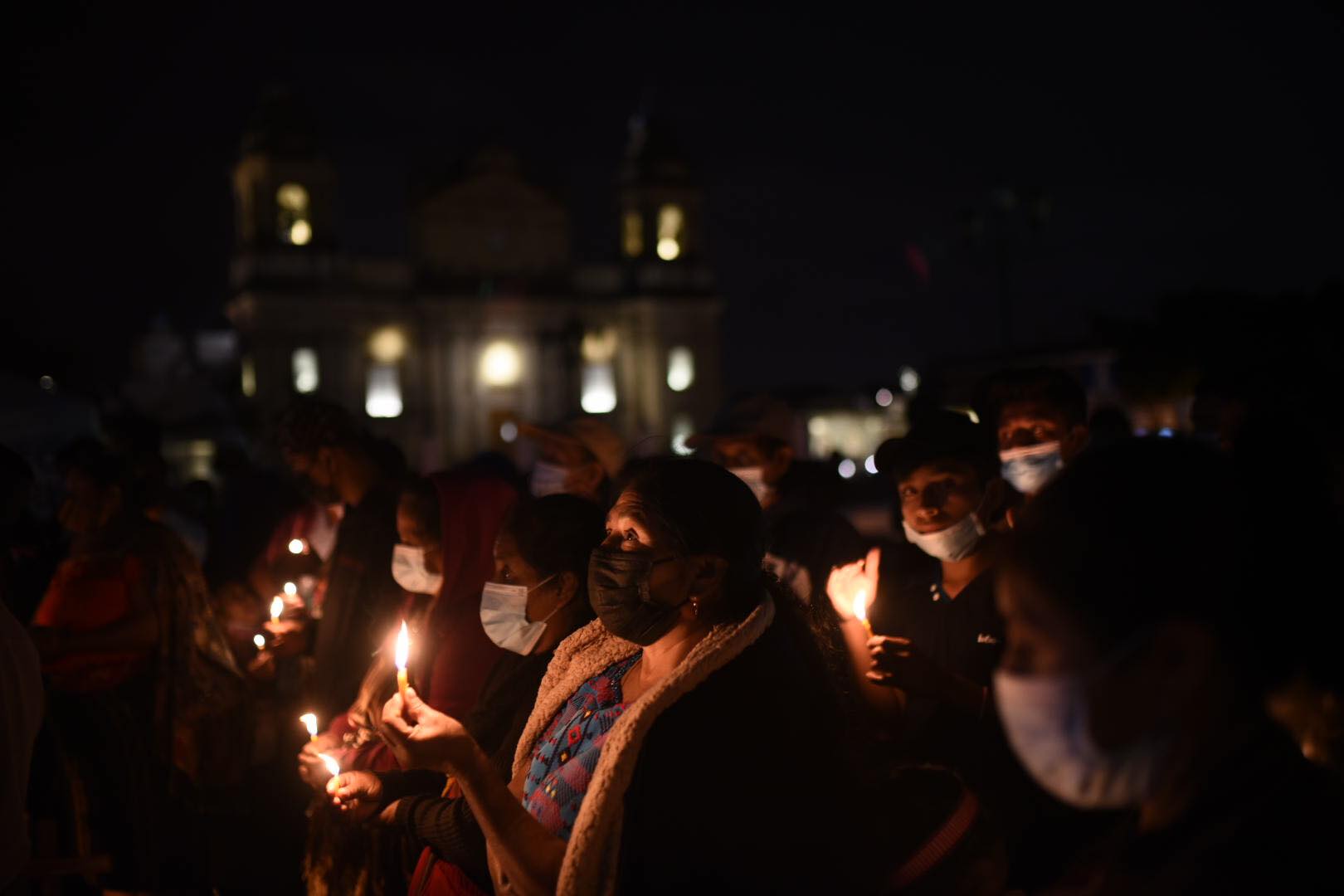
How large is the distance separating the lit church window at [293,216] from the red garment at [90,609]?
166 feet

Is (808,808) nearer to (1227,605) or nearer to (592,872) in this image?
(592,872)

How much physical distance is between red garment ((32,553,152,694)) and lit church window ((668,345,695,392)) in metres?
53.0

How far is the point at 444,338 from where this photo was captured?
184 ft

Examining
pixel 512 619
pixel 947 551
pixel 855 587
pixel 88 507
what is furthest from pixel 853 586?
pixel 88 507

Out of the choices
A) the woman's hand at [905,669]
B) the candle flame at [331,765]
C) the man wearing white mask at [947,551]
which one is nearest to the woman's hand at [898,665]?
the woman's hand at [905,669]

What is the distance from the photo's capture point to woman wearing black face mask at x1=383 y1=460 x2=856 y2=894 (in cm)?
199

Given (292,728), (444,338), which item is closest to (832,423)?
(444,338)

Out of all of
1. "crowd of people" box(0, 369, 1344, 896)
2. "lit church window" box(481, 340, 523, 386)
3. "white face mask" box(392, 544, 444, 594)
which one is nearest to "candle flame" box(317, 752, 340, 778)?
"crowd of people" box(0, 369, 1344, 896)

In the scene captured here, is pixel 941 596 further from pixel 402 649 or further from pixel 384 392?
pixel 384 392

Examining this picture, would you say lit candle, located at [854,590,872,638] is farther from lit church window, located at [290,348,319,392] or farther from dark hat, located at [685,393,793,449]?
lit church window, located at [290,348,319,392]

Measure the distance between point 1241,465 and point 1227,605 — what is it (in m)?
0.21

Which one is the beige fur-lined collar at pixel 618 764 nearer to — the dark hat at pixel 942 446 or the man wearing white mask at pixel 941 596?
the man wearing white mask at pixel 941 596

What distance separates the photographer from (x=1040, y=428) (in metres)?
4.17

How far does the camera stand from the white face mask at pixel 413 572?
4195 mm
